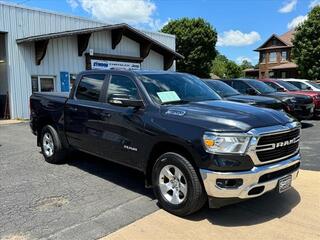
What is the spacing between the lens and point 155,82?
5715 millimetres

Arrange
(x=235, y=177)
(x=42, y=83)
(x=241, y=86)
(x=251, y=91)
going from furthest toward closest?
(x=42, y=83), (x=241, y=86), (x=251, y=91), (x=235, y=177)

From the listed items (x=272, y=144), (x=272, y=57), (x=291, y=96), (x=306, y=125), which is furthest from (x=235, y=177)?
(x=272, y=57)

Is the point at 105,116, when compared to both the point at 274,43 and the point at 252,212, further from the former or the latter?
the point at 274,43

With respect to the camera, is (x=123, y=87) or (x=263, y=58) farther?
(x=263, y=58)

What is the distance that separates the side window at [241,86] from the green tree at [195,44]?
103ft

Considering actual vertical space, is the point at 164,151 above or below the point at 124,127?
below

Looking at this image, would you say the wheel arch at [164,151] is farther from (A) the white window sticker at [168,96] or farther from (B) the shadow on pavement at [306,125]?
(B) the shadow on pavement at [306,125]

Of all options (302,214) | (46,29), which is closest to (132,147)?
(302,214)

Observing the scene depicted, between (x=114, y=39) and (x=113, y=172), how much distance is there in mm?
14776

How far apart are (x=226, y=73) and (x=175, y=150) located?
74.8 metres

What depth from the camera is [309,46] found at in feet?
127

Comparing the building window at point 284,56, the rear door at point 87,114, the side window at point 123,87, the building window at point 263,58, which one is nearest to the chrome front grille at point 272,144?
the side window at point 123,87

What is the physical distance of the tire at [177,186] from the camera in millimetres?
4586

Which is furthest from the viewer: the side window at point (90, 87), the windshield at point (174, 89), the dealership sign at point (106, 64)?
the dealership sign at point (106, 64)
